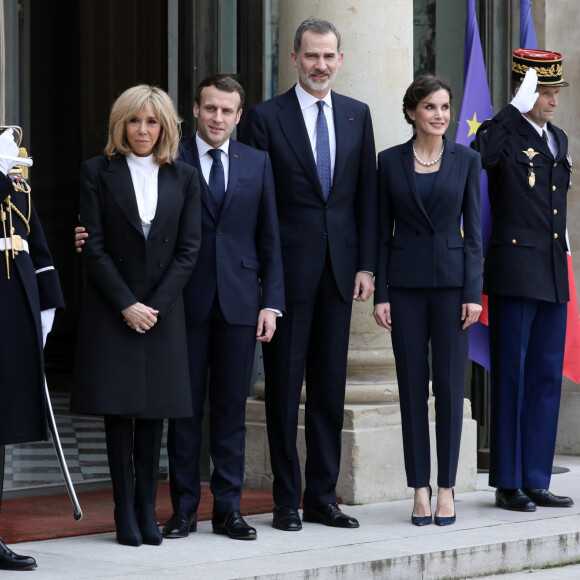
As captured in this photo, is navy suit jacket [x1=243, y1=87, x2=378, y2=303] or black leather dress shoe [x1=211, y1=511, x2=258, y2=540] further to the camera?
navy suit jacket [x1=243, y1=87, x2=378, y2=303]

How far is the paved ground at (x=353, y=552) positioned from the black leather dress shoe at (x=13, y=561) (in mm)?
A: 38

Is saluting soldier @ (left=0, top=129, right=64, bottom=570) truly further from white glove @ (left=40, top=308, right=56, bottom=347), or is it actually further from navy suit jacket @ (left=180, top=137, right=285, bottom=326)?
navy suit jacket @ (left=180, top=137, right=285, bottom=326)

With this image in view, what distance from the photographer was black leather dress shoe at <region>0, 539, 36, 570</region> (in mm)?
4574

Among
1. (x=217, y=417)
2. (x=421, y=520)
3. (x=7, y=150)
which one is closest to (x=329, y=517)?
(x=421, y=520)

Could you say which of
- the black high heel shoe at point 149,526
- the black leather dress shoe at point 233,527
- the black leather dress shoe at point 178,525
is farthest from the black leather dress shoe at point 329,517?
the black high heel shoe at point 149,526

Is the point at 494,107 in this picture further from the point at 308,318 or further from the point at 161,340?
the point at 161,340

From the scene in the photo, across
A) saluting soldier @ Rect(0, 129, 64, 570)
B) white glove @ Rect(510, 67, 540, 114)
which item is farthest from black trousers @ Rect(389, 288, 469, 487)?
saluting soldier @ Rect(0, 129, 64, 570)

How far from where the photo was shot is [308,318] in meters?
5.57

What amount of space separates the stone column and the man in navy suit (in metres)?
1.05

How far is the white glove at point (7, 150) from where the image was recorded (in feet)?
15.1

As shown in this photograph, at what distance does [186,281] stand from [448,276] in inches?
45.7

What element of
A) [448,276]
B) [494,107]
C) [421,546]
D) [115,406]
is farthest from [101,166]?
[494,107]

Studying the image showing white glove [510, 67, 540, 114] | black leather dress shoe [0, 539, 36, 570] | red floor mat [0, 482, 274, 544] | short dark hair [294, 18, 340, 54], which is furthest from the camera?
white glove [510, 67, 540, 114]

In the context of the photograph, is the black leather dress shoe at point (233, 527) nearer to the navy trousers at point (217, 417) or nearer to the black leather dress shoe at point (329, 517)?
the navy trousers at point (217, 417)
